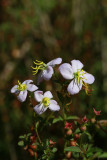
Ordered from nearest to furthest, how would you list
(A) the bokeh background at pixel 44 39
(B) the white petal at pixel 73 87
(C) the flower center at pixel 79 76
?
(B) the white petal at pixel 73 87, (C) the flower center at pixel 79 76, (A) the bokeh background at pixel 44 39

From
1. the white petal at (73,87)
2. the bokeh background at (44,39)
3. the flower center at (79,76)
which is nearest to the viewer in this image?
the white petal at (73,87)

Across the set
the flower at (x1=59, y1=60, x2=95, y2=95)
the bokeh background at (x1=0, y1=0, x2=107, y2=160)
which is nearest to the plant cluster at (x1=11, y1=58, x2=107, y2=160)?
the flower at (x1=59, y1=60, x2=95, y2=95)

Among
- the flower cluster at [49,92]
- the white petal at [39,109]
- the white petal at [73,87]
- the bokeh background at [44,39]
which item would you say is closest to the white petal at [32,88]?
the flower cluster at [49,92]

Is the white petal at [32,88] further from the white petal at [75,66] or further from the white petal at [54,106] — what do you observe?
the white petal at [75,66]

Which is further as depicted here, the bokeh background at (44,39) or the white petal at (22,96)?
the bokeh background at (44,39)

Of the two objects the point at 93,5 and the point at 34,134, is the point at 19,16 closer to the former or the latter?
the point at 93,5

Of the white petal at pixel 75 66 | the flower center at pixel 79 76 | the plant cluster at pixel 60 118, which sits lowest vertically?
the plant cluster at pixel 60 118

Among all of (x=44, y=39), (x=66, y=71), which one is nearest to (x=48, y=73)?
(x=66, y=71)
